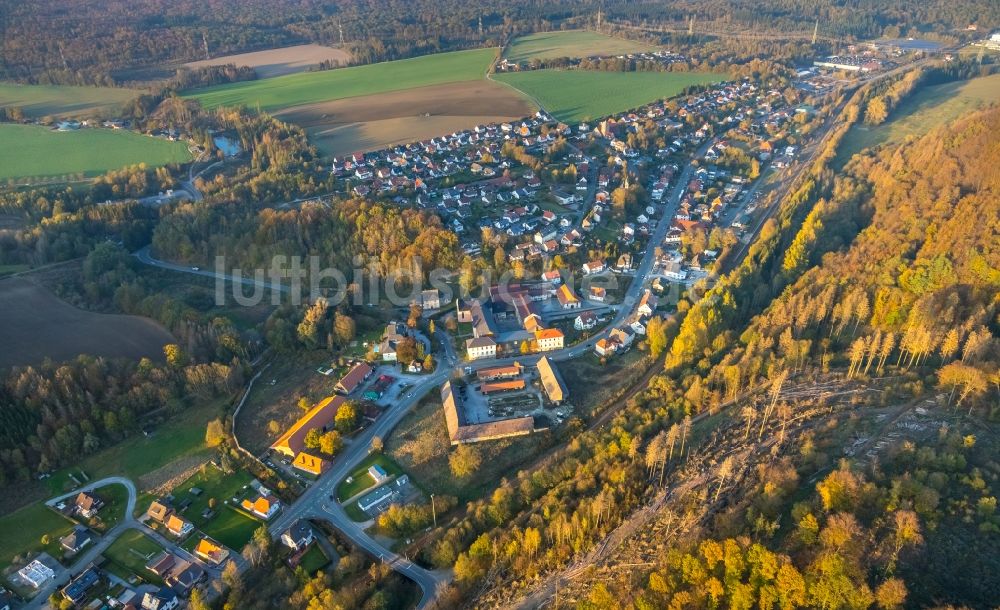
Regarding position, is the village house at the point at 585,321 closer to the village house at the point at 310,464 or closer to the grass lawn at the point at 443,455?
the grass lawn at the point at 443,455

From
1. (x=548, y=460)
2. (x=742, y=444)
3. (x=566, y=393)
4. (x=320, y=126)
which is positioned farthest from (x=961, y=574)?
(x=320, y=126)

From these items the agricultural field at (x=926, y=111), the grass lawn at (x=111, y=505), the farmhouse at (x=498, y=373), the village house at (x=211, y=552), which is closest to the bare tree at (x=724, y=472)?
the farmhouse at (x=498, y=373)

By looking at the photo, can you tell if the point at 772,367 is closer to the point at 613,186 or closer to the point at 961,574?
the point at 961,574

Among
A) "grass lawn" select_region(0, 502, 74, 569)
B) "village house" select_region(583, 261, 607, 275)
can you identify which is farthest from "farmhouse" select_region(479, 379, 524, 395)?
"grass lawn" select_region(0, 502, 74, 569)

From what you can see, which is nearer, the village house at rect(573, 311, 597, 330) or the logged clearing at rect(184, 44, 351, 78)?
the village house at rect(573, 311, 597, 330)

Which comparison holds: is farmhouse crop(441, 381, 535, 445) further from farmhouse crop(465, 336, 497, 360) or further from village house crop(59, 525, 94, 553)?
village house crop(59, 525, 94, 553)

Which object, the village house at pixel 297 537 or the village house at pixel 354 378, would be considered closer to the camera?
the village house at pixel 297 537
